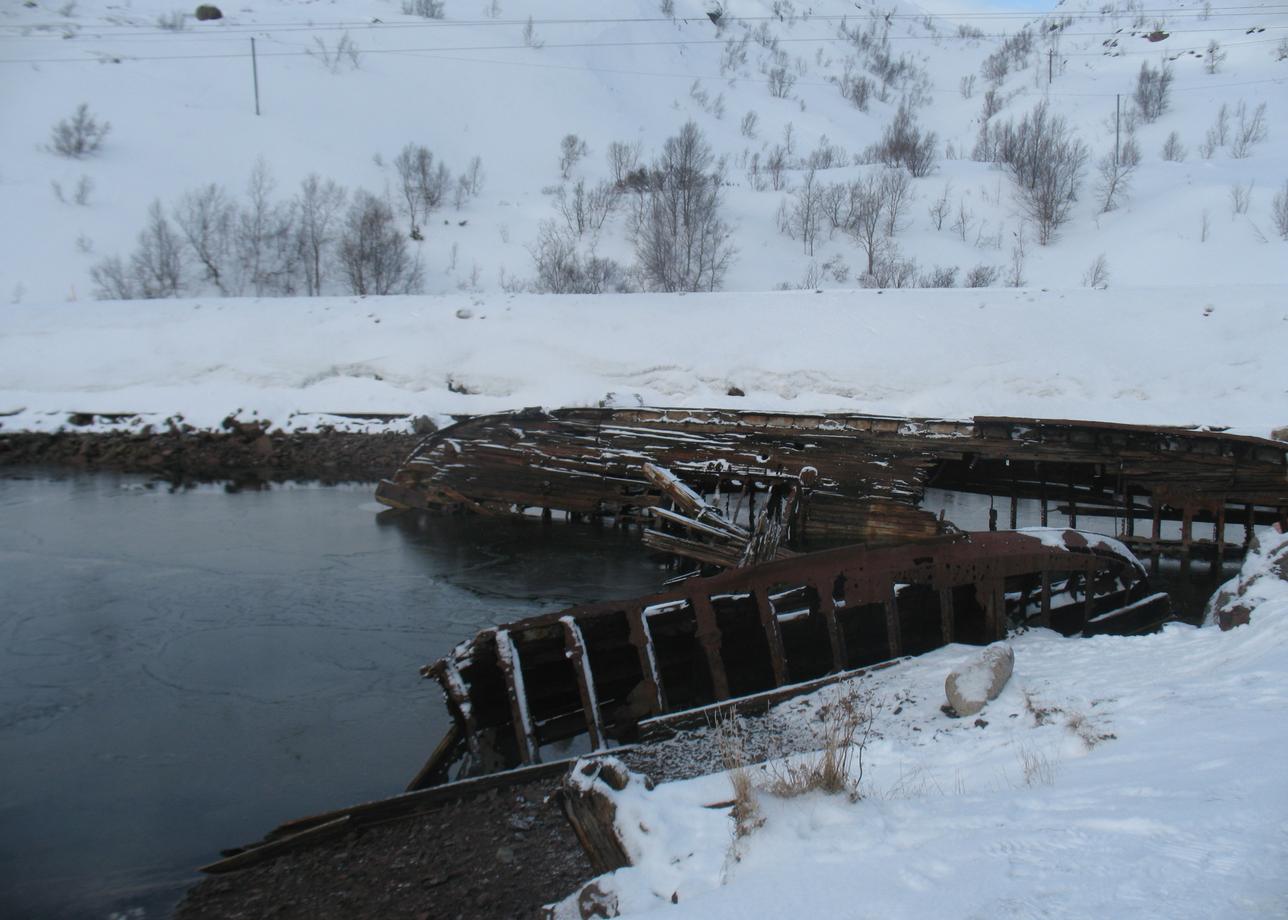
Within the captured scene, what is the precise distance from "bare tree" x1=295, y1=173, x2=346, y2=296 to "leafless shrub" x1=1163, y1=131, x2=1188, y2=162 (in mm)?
34820

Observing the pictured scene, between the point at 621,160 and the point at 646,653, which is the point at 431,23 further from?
the point at 646,653

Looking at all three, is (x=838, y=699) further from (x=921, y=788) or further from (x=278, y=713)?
(x=278, y=713)

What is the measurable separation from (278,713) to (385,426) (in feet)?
43.4

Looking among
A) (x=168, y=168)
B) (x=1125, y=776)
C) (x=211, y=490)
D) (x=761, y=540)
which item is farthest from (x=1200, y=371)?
(x=168, y=168)

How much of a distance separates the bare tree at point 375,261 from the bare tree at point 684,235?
333 inches

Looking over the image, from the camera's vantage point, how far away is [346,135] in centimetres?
4250

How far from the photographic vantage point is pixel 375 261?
32281 mm

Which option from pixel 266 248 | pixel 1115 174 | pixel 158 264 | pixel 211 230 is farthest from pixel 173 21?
pixel 1115 174

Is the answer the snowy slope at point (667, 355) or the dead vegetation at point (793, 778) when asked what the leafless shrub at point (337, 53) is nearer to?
the snowy slope at point (667, 355)

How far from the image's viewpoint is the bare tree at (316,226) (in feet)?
109

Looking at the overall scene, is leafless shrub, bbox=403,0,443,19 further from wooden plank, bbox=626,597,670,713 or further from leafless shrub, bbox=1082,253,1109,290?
wooden plank, bbox=626,597,670,713

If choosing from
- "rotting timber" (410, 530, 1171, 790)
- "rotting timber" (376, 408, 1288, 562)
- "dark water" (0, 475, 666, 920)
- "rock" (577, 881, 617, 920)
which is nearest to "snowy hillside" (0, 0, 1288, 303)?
"rotting timber" (376, 408, 1288, 562)

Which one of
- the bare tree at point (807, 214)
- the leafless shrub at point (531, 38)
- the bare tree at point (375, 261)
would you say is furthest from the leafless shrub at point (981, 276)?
the leafless shrub at point (531, 38)

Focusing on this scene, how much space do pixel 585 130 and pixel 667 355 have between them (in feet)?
99.6
